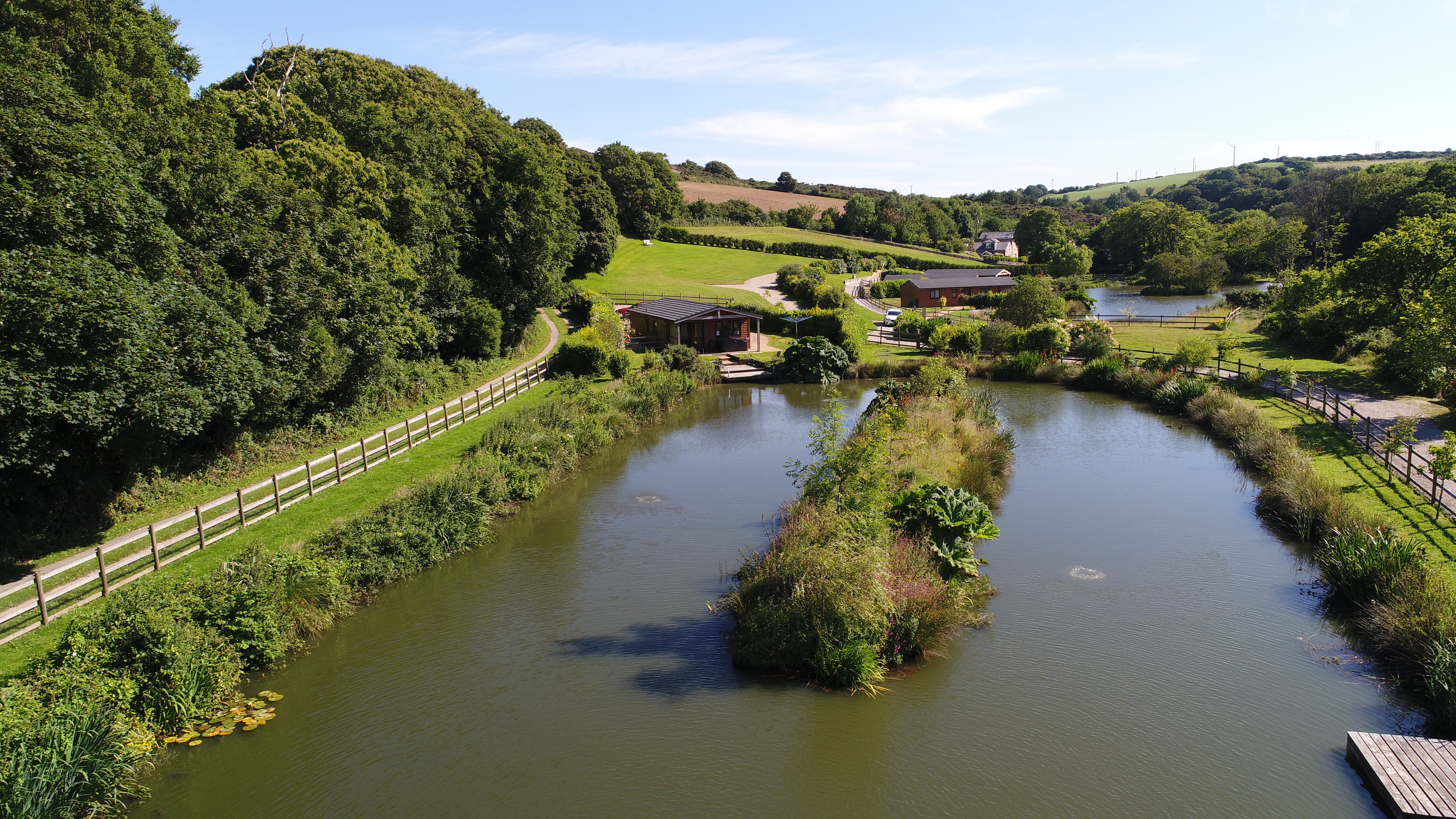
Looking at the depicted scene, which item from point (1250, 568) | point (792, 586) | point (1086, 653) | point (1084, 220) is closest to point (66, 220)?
point (792, 586)

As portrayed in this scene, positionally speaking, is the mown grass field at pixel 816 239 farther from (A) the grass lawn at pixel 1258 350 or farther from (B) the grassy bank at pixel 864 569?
(B) the grassy bank at pixel 864 569

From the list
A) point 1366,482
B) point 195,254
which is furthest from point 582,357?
point 1366,482

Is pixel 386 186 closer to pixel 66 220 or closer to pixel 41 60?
pixel 41 60

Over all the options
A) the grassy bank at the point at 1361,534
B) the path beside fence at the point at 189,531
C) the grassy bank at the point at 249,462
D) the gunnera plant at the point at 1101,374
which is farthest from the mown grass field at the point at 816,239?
the path beside fence at the point at 189,531

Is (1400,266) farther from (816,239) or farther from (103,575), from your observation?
(816,239)

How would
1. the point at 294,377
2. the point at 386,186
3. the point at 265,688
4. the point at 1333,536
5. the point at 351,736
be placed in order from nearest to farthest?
the point at 351,736 < the point at 265,688 < the point at 1333,536 < the point at 294,377 < the point at 386,186

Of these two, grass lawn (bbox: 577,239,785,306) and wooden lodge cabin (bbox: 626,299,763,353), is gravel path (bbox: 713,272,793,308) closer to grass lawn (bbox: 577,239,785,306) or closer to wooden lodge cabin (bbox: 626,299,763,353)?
grass lawn (bbox: 577,239,785,306)
